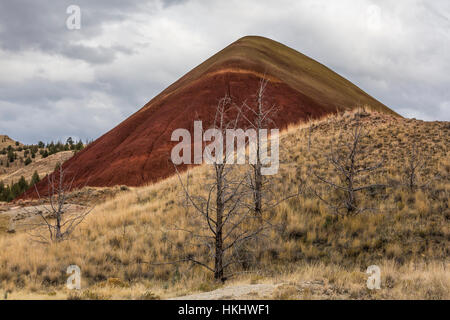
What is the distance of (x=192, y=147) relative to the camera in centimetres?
3067

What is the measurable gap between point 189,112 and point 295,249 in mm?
24571

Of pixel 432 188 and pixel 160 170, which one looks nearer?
pixel 432 188

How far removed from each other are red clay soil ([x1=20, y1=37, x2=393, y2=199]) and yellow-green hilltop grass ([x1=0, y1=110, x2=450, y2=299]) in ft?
47.1

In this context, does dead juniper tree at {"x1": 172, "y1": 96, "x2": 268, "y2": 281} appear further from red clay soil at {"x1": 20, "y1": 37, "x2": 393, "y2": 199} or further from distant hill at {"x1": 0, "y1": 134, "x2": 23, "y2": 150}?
distant hill at {"x1": 0, "y1": 134, "x2": 23, "y2": 150}

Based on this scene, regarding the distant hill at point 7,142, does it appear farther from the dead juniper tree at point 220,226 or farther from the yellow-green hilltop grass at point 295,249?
the dead juniper tree at point 220,226

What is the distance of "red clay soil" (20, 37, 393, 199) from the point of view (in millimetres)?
29750

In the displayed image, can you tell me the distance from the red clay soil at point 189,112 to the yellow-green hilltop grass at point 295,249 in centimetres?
1436

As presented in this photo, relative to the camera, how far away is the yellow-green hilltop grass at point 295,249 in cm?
695

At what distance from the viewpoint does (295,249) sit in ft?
34.0
